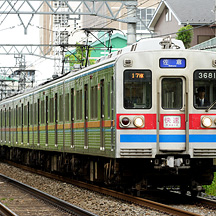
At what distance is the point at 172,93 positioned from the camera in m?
12.8

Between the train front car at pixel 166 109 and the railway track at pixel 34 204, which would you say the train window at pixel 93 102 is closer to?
the railway track at pixel 34 204

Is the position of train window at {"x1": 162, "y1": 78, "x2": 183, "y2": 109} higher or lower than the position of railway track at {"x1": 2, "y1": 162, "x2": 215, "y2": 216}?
higher

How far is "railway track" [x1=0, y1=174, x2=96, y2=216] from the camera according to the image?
463 inches

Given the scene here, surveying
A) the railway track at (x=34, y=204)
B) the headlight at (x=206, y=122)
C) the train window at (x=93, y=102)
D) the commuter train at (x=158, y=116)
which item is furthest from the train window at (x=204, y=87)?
the railway track at (x=34, y=204)

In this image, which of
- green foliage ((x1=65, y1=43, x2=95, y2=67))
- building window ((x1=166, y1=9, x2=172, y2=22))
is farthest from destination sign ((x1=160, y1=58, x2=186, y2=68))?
building window ((x1=166, y1=9, x2=172, y2=22))

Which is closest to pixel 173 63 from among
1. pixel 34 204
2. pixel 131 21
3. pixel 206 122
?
pixel 206 122

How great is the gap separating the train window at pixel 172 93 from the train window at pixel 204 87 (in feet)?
1.01

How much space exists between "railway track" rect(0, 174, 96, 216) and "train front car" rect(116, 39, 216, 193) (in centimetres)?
142

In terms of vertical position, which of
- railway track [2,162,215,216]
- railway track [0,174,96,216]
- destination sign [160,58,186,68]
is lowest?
railway track [0,174,96,216]

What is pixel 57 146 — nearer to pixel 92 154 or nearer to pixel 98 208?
pixel 92 154

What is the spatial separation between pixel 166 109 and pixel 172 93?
314 millimetres

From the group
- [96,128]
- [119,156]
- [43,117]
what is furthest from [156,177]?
[43,117]

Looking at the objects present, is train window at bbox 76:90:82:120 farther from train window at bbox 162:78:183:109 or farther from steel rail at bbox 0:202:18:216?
steel rail at bbox 0:202:18:216

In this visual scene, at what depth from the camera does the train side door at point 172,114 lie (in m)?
12.6
